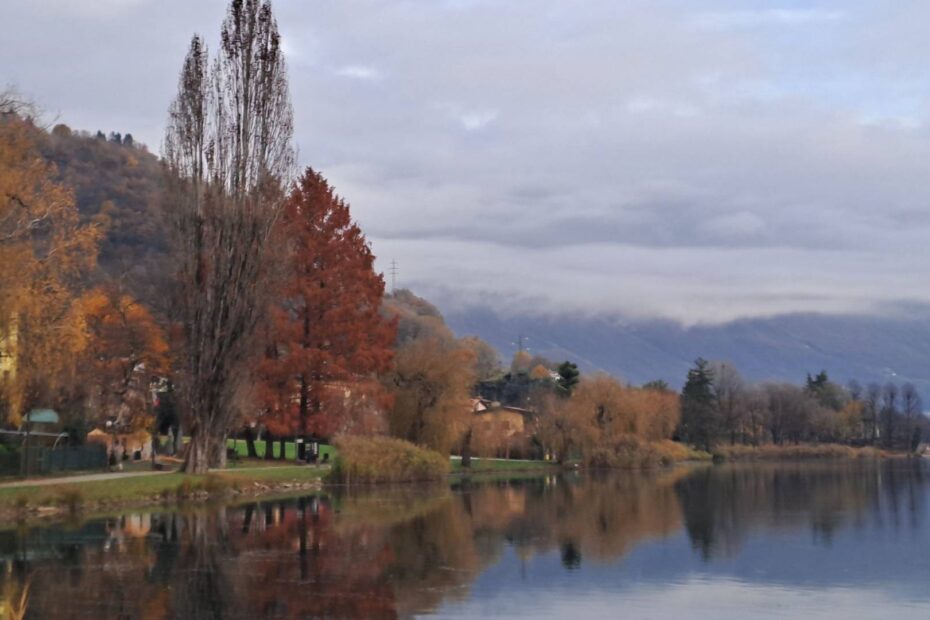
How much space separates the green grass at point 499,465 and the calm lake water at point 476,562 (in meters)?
27.0

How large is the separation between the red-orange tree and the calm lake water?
35.7 ft

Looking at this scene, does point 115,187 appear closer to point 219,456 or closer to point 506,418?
point 506,418

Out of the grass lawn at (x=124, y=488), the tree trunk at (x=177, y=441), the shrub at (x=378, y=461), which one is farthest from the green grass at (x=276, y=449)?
the grass lawn at (x=124, y=488)

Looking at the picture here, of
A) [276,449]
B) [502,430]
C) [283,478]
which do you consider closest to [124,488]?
[283,478]

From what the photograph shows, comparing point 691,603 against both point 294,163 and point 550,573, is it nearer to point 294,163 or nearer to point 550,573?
point 550,573

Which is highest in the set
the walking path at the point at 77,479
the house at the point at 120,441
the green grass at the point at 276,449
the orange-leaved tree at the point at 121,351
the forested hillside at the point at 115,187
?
the forested hillside at the point at 115,187

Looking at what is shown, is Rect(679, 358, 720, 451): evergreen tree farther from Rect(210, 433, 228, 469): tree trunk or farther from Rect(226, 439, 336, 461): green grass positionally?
Rect(210, 433, 228, 469): tree trunk

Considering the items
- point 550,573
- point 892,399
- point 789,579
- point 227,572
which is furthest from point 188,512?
point 892,399

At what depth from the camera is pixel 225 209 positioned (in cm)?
4375

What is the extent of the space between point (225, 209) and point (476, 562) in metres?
22.7

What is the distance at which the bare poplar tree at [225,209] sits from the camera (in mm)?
43156

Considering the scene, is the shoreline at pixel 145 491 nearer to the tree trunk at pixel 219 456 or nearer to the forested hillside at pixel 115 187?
the tree trunk at pixel 219 456

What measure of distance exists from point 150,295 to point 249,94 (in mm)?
16752

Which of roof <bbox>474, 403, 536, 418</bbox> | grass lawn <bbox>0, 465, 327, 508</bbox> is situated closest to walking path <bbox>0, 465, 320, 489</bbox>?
grass lawn <bbox>0, 465, 327, 508</bbox>
